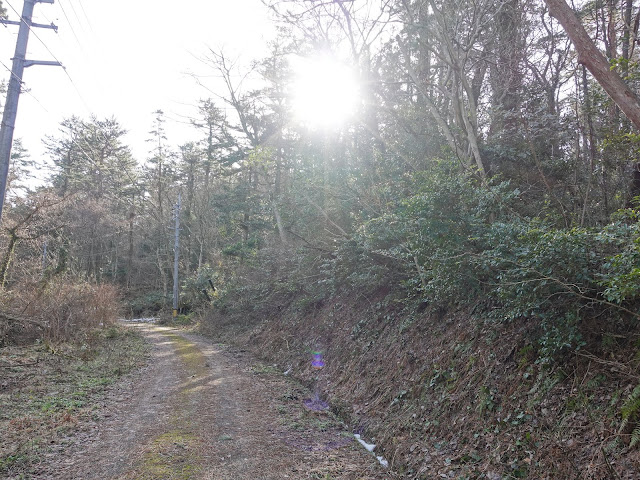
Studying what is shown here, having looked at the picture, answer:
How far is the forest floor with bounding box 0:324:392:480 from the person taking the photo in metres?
4.82

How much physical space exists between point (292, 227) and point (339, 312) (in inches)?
221

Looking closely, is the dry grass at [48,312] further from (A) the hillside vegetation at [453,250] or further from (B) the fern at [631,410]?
(B) the fern at [631,410]

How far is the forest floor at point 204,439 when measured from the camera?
15.8 feet

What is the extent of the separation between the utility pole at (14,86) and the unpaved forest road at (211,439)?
18.2ft

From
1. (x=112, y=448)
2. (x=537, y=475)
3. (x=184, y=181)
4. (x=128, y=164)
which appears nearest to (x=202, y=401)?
(x=112, y=448)

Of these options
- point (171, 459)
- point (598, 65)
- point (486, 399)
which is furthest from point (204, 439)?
point (598, 65)

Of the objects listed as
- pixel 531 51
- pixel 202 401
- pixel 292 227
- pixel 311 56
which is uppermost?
pixel 311 56

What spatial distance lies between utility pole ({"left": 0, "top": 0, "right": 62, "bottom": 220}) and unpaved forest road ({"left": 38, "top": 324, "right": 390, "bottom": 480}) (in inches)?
218

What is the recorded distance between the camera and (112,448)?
212 inches

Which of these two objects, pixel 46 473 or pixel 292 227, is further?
pixel 292 227

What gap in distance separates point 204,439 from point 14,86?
8639mm

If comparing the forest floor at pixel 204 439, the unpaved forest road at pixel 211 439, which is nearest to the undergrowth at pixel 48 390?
the forest floor at pixel 204 439

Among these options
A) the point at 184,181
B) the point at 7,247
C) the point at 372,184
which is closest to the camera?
the point at 372,184

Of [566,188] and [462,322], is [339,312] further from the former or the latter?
[566,188]
